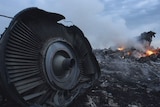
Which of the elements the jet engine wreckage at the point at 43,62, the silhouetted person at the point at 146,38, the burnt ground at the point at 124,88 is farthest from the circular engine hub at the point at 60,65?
the silhouetted person at the point at 146,38

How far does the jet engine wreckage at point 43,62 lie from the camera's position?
5.39 meters

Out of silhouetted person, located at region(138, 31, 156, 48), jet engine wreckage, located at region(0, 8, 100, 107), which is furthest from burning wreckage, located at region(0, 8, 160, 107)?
silhouetted person, located at region(138, 31, 156, 48)

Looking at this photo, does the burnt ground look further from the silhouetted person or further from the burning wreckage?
the silhouetted person

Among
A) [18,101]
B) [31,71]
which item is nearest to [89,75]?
[31,71]

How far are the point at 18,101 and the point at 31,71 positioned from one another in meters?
0.74

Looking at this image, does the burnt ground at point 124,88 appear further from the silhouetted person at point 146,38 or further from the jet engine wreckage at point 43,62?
the silhouetted person at point 146,38

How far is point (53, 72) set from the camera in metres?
6.30

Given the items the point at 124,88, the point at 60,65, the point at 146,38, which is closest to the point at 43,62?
the point at 60,65

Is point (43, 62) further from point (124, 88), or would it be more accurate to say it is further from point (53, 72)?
point (124, 88)

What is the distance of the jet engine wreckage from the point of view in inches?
212

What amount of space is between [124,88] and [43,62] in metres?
2.78

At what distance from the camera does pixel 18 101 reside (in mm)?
5281

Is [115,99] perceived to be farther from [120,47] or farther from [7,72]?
Result: [120,47]

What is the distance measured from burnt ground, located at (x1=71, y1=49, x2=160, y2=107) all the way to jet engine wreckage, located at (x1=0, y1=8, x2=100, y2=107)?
1.16ft
